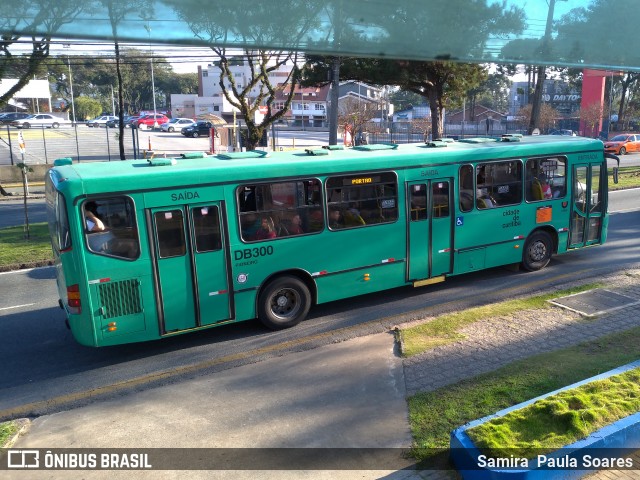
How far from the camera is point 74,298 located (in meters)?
7.59

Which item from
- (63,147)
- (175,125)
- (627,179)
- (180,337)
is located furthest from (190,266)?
(175,125)

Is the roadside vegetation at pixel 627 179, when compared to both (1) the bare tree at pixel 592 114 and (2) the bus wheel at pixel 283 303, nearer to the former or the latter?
(2) the bus wheel at pixel 283 303

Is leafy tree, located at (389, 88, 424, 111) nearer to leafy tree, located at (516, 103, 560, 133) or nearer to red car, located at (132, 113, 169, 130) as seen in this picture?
leafy tree, located at (516, 103, 560, 133)

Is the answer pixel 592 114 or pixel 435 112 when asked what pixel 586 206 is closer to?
pixel 435 112

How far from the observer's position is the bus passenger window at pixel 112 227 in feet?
24.9

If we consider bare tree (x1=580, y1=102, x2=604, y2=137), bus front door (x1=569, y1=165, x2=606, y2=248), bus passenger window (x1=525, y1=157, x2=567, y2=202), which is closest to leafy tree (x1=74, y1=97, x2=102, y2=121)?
bare tree (x1=580, y1=102, x2=604, y2=137)

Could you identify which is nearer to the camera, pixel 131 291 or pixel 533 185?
pixel 131 291

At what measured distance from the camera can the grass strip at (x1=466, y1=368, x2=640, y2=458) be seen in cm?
493

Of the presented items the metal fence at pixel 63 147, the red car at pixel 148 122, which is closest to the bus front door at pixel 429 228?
the metal fence at pixel 63 147

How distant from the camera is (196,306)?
830cm

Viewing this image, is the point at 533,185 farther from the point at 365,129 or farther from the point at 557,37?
the point at 365,129

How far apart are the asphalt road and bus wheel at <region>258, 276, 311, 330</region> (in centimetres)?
19

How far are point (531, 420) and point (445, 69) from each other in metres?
18.9

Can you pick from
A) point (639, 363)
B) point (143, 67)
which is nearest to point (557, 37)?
point (639, 363)
